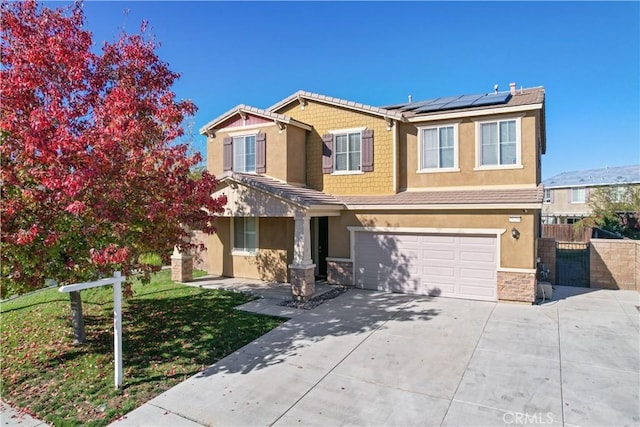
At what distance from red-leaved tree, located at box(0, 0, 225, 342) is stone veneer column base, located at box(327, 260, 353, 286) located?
6.27m

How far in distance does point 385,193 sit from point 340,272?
3.40 metres

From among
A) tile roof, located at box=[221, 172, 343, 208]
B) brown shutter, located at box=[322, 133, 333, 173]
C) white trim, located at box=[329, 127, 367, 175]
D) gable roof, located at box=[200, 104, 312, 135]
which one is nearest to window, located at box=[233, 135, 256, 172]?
gable roof, located at box=[200, 104, 312, 135]

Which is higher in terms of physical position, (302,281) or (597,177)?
(597,177)

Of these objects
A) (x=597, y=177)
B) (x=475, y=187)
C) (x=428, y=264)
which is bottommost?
(x=428, y=264)

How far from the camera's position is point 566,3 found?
10.8m

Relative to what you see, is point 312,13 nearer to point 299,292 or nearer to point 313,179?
point 313,179

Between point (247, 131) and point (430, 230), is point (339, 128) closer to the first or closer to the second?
point (247, 131)

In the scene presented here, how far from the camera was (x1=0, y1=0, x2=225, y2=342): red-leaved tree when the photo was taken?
596 cm

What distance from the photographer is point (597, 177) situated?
117ft

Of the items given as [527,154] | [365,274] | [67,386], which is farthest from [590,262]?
[67,386]

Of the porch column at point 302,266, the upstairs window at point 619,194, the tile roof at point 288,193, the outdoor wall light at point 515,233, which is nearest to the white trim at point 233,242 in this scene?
the tile roof at point 288,193

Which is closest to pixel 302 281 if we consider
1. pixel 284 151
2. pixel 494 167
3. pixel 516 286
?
pixel 284 151

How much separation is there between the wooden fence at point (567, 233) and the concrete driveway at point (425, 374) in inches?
601

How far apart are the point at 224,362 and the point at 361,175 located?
8879mm
